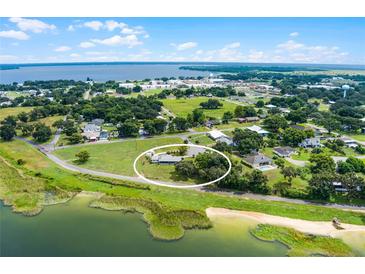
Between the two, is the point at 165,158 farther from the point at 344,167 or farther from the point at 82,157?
the point at 344,167

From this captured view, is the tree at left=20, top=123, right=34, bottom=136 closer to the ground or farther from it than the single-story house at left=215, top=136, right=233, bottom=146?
farther from it

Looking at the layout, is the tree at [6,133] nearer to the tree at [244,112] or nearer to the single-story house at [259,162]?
the single-story house at [259,162]

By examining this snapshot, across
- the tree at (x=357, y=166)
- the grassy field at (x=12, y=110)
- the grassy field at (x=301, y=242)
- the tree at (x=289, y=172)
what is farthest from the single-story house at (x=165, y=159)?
the grassy field at (x=12, y=110)

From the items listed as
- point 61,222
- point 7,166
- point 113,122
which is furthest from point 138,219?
point 113,122

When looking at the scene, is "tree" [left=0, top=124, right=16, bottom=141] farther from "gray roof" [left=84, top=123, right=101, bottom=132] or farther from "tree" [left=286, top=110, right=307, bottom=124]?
"tree" [left=286, top=110, right=307, bottom=124]

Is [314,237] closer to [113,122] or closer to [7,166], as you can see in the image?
[7,166]

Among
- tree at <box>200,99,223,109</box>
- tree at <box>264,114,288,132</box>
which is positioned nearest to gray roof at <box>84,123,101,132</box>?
tree at <box>200,99,223,109</box>
